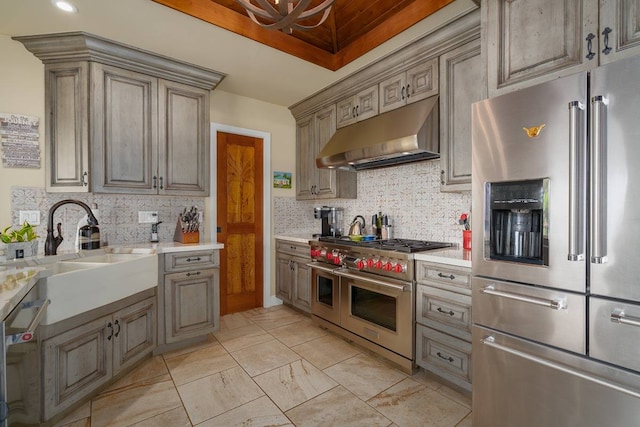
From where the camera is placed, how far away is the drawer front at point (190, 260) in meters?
2.54

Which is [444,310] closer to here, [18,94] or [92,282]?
[92,282]

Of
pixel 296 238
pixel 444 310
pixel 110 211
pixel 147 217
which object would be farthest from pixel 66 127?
pixel 444 310

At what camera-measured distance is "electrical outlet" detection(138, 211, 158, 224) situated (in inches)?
114

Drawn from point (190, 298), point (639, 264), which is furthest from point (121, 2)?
point (639, 264)

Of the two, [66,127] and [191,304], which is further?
[191,304]

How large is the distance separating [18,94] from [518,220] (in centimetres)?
367

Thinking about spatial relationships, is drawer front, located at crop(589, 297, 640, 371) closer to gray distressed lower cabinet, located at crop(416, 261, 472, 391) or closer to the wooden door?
gray distressed lower cabinet, located at crop(416, 261, 472, 391)

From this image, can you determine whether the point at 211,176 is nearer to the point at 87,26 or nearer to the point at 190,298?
the point at 190,298

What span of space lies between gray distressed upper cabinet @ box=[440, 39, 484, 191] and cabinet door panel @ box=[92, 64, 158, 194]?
8.30ft

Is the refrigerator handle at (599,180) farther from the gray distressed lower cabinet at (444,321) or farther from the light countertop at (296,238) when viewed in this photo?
the light countertop at (296,238)

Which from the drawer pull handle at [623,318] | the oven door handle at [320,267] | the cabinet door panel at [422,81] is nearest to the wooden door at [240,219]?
the oven door handle at [320,267]

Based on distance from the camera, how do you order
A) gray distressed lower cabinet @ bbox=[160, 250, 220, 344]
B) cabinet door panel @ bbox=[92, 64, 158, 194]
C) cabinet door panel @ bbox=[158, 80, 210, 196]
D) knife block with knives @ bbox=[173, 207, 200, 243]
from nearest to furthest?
cabinet door panel @ bbox=[92, 64, 158, 194] → gray distressed lower cabinet @ bbox=[160, 250, 220, 344] → cabinet door panel @ bbox=[158, 80, 210, 196] → knife block with knives @ bbox=[173, 207, 200, 243]

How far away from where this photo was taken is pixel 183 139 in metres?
2.86

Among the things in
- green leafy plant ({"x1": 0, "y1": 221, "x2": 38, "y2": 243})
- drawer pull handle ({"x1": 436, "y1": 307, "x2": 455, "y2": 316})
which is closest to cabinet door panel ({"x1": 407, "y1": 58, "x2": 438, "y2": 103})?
drawer pull handle ({"x1": 436, "y1": 307, "x2": 455, "y2": 316})
